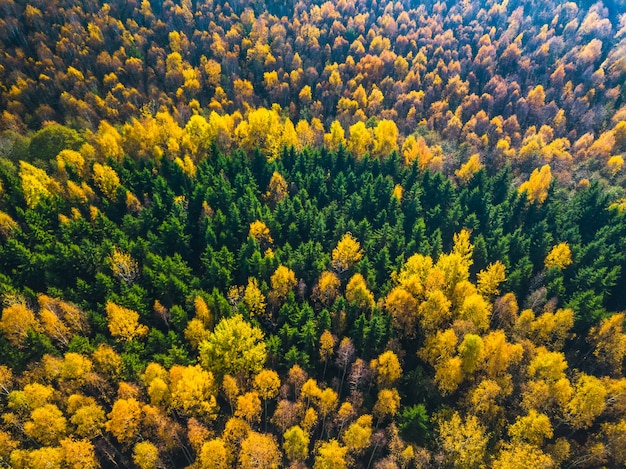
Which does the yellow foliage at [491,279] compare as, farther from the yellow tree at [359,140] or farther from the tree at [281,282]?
the yellow tree at [359,140]

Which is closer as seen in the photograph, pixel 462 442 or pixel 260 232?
pixel 462 442

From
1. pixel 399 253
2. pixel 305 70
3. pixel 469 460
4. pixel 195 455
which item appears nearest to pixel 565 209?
pixel 399 253

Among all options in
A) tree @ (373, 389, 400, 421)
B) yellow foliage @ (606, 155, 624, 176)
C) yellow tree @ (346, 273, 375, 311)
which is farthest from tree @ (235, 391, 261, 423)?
yellow foliage @ (606, 155, 624, 176)

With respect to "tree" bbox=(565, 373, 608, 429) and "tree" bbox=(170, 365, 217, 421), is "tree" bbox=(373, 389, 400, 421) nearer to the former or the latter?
"tree" bbox=(170, 365, 217, 421)

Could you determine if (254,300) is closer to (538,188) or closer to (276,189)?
(276,189)

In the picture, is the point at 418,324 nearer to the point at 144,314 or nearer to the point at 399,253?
the point at 399,253

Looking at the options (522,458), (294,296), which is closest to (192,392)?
(294,296)

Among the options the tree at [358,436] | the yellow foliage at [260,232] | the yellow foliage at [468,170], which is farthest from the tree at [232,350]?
the yellow foliage at [468,170]
